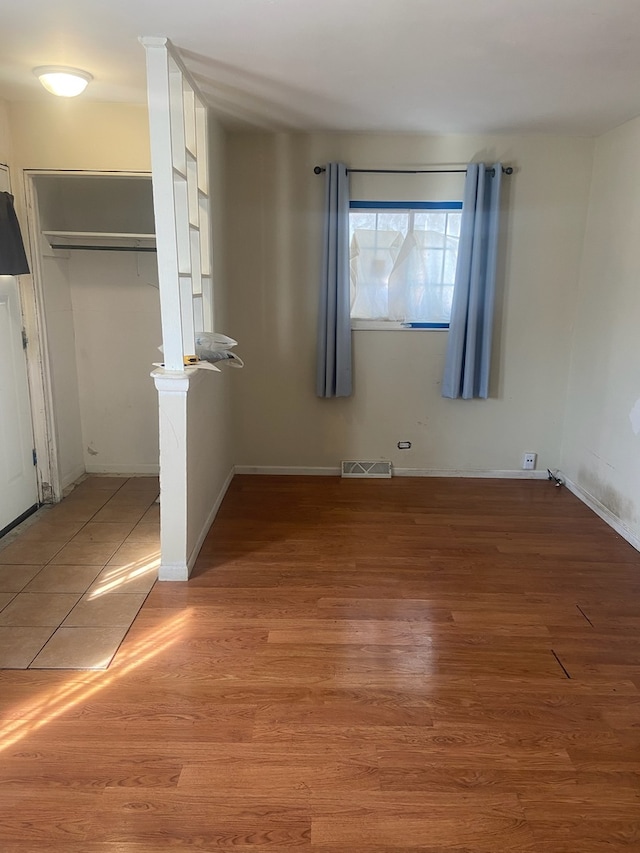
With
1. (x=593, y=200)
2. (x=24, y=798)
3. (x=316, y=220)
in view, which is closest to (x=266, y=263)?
(x=316, y=220)

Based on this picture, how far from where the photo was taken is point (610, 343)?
3625 millimetres

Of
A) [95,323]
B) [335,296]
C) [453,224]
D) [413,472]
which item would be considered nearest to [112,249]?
[95,323]

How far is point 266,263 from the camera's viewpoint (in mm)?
4039

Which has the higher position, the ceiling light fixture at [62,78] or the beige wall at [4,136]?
the ceiling light fixture at [62,78]

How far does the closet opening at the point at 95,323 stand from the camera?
360 centimetres

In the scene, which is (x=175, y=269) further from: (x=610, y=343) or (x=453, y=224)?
(x=610, y=343)

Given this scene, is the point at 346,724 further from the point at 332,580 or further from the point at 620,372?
the point at 620,372

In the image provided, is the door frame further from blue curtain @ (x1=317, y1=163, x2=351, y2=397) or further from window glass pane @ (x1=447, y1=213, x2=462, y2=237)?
window glass pane @ (x1=447, y1=213, x2=462, y2=237)

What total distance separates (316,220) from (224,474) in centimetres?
189

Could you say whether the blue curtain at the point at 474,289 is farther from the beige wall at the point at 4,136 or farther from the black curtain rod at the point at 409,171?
the beige wall at the point at 4,136

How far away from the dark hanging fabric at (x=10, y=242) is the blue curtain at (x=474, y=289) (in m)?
2.73

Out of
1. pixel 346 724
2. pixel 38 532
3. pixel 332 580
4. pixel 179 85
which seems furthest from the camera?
pixel 38 532

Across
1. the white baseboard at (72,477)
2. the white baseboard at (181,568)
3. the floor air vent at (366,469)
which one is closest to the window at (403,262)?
the floor air vent at (366,469)

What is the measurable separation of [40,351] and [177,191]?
145cm
